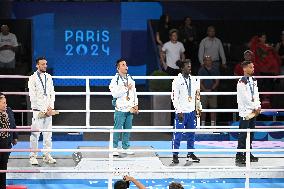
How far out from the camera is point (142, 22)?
69.5 ft

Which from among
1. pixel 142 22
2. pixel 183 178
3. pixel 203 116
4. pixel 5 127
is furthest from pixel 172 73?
pixel 5 127

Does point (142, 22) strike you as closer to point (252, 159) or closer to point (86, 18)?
point (86, 18)

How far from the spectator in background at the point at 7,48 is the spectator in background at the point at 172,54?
3.40m

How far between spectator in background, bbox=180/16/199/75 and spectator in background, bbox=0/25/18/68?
3952 millimetres

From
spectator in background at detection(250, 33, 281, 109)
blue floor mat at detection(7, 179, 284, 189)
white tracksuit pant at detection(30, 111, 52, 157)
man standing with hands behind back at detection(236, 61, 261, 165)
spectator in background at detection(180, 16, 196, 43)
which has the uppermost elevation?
spectator in background at detection(180, 16, 196, 43)

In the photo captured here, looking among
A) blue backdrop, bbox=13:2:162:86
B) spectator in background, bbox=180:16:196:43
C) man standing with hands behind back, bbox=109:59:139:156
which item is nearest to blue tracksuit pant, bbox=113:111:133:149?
man standing with hands behind back, bbox=109:59:139:156

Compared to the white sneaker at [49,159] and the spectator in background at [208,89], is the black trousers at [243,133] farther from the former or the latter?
the spectator in background at [208,89]

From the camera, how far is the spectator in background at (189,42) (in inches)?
747

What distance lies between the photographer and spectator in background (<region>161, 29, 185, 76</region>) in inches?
701

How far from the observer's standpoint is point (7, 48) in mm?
18188

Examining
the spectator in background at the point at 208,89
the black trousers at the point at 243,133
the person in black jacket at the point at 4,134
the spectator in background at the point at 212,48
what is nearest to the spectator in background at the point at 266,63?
the spectator in background at the point at 212,48

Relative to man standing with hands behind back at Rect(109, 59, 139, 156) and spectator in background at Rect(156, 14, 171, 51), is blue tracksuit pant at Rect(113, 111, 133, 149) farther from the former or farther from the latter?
spectator in background at Rect(156, 14, 171, 51)

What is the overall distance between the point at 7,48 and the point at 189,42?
4246 mm

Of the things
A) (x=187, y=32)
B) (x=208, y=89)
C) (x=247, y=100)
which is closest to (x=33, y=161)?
(x=247, y=100)
